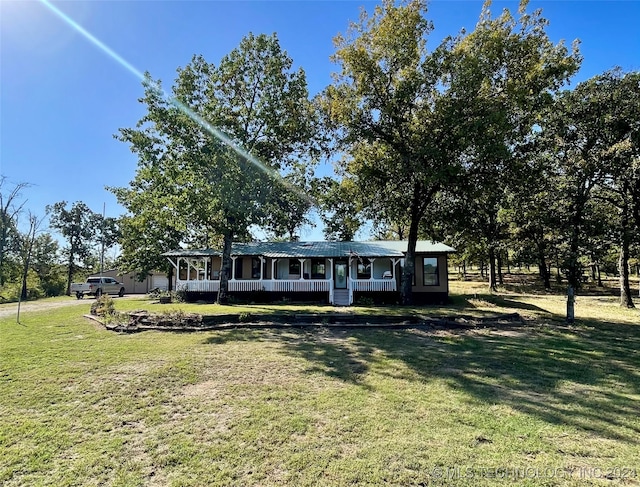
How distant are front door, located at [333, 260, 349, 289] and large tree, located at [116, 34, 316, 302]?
5.61 meters

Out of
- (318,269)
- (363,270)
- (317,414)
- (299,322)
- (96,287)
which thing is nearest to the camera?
(317,414)

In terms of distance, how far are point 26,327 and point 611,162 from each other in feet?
70.3

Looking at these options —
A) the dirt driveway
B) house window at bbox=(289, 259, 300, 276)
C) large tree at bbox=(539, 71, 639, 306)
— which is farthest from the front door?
the dirt driveway

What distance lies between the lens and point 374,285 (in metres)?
19.0

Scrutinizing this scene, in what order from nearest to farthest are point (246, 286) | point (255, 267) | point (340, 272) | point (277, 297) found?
point (277, 297) < point (246, 286) < point (340, 272) < point (255, 267)

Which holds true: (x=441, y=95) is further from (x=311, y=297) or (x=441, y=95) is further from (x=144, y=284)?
(x=144, y=284)

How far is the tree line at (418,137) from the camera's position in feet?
43.1

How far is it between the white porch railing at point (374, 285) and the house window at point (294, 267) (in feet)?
12.5

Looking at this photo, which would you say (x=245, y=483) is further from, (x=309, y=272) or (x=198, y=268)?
(x=198, y=268)

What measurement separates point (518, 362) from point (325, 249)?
1438cm

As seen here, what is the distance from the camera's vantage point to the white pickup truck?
26467 millimetres

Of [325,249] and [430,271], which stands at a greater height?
[325,249]

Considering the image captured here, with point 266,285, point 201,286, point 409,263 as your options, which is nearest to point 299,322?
point 409,263

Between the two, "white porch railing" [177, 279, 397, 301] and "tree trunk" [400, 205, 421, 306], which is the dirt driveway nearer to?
"white porch railing" [177, 279, 397, 301]
